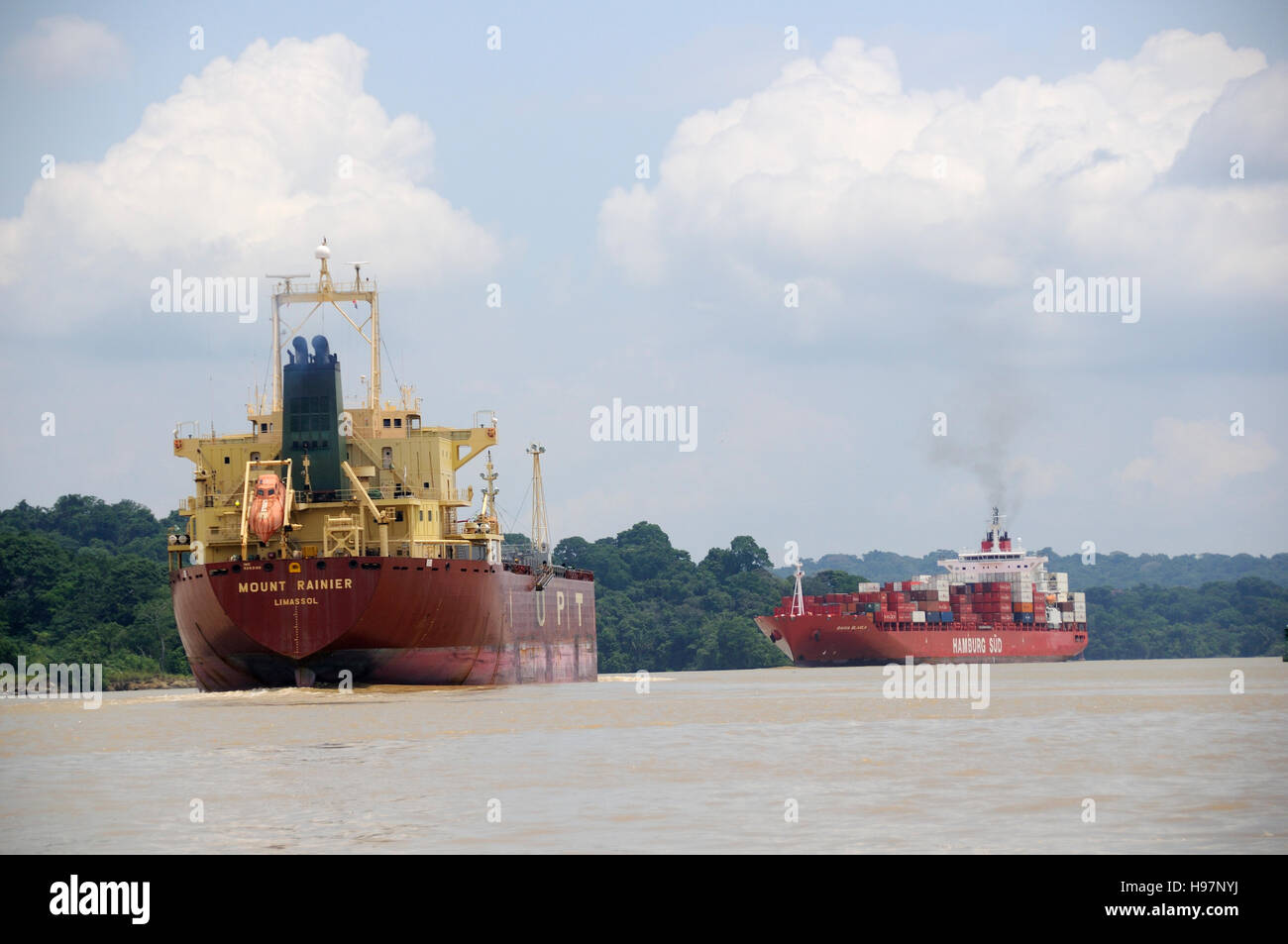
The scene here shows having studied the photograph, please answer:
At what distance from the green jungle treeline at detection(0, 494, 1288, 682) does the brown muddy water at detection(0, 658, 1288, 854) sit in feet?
195

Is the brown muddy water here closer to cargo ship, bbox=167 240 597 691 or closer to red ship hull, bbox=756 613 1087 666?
cargo ship, bbox=167 240 597 691

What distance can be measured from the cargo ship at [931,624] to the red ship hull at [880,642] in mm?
81

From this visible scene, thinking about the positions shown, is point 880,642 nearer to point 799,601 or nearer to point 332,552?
point 799,601

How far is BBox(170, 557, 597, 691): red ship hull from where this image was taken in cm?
5278

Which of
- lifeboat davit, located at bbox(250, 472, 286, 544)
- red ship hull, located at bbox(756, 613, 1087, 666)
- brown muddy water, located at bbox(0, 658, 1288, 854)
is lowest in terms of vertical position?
red ship hull, located at bbox(756, 613, 1087, 666)

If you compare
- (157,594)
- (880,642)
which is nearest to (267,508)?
(157,594)

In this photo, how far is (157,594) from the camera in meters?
112

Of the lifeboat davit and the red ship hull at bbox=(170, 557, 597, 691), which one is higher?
the lifeboat davit

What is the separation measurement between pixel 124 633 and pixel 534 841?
3511 inches

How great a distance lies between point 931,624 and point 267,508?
91419mm

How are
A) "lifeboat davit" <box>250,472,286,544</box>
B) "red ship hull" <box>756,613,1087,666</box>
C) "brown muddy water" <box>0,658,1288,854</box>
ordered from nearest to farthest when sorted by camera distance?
"brown muddy water" <box>0,658,1288,854</box>
"lifeboat davit" <box>250,472,286,544</box>
"red ship hull" <box>756,613,1087,666</box>

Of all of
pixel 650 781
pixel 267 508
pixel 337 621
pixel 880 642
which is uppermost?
pixel 267 508

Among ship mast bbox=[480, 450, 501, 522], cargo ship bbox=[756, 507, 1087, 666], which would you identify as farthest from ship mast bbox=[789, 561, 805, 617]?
ship mast bbox=[480, 450, 501, 522]
